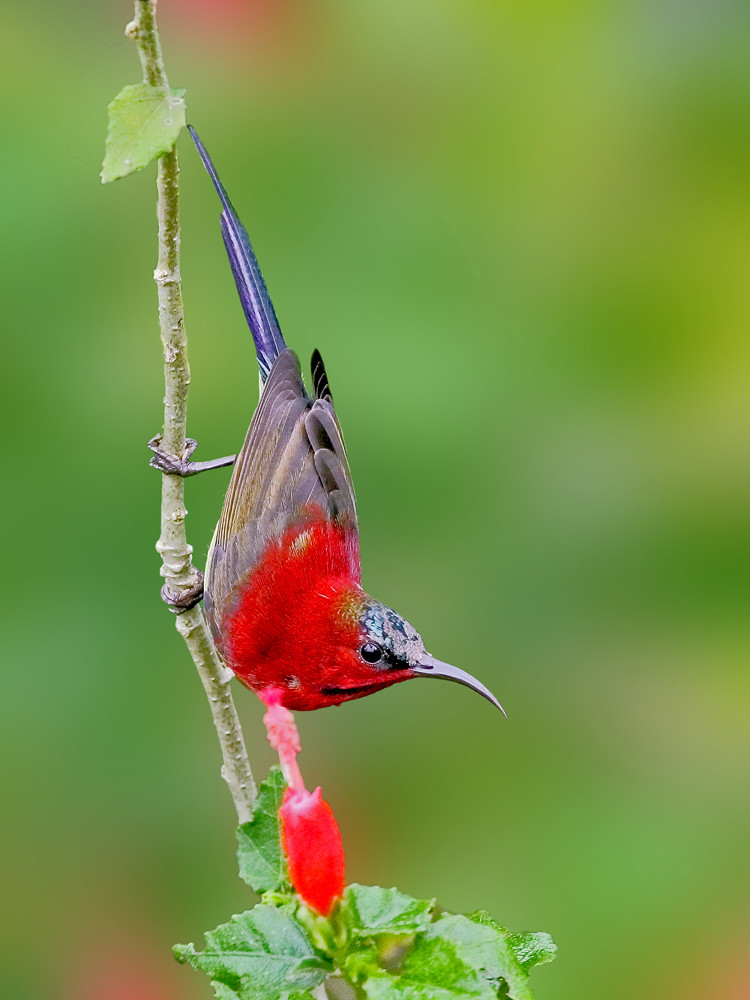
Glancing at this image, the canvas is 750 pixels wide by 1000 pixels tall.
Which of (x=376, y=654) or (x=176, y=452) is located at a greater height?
(x=176, y=452)

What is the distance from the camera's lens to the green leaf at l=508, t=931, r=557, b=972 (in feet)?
1.92

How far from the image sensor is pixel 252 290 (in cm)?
107

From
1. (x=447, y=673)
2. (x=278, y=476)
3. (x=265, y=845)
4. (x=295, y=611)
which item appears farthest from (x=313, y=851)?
(x=278, y=476)

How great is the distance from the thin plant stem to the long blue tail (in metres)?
0.22

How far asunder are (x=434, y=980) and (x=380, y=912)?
54 mm

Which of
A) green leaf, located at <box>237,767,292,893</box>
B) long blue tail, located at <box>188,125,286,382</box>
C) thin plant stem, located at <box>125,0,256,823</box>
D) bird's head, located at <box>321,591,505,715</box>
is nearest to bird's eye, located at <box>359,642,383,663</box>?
bird's head, located at <box>321,591,505,715</box>

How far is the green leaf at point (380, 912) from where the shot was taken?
0.53 metres

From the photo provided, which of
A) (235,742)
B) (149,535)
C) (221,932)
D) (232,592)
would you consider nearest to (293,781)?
(221,932)

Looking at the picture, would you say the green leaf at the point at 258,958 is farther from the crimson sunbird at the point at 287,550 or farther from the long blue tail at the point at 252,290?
the long blue tail at the point at 252,290

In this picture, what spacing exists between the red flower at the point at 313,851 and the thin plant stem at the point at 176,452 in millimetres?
198

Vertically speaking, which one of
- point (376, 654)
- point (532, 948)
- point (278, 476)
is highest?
point (278, 476)

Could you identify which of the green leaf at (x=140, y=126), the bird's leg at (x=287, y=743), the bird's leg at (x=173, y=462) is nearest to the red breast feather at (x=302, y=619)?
the bird's leg at (x=173, y=462)

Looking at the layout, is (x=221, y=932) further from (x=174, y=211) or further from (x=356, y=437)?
(x=356, y=437)

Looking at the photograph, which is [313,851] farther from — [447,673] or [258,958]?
[447,673]
